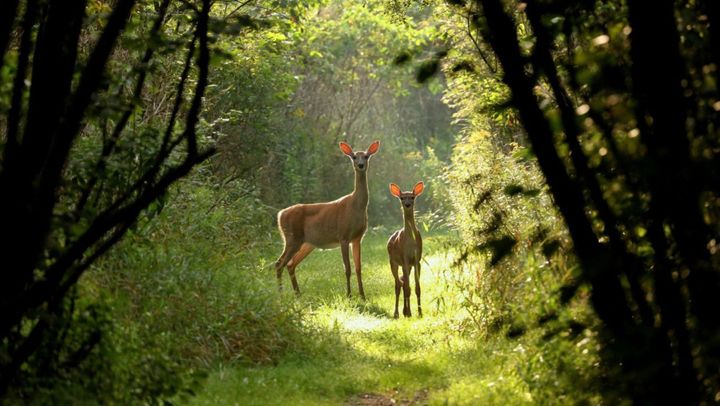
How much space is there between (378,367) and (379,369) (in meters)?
0.11

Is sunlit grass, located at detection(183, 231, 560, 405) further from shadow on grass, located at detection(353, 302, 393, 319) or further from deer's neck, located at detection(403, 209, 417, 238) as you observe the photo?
deer's neck, located at detection(403, 209, 417, 238)

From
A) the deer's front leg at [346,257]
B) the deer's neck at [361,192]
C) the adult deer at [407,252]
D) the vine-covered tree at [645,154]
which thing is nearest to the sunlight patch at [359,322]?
the adult deer at [407,252]

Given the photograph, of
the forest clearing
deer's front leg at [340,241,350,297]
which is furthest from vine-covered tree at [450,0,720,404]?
deer's front leg at [340,241,350,297]

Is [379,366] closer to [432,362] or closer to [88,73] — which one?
[432,362]

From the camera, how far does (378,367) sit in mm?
9086

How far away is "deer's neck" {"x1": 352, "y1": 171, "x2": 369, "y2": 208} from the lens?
1586 centimetres

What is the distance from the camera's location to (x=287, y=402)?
7.49 meters

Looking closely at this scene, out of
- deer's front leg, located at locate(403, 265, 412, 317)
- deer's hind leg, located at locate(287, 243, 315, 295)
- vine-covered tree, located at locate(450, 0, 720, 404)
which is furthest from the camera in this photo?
deer's hind leg, located at locate(287, 243, 315, 295)

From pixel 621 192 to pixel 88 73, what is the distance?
1.88 metres

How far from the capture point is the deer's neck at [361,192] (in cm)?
1586

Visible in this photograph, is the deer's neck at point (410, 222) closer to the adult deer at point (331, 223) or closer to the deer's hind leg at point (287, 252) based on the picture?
the adult deer at point (331, 223)

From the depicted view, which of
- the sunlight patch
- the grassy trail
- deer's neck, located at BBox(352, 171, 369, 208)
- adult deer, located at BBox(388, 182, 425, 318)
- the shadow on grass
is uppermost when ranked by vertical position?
deer's neck, located at BBox(352, 171, 369, 208)

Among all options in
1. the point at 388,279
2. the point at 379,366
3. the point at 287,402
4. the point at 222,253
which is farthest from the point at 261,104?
the point at 287,402

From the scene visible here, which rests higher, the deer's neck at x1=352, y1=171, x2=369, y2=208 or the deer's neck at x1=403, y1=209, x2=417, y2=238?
the deer's neck at x1=352, y1=171, x2=369, y2=208
